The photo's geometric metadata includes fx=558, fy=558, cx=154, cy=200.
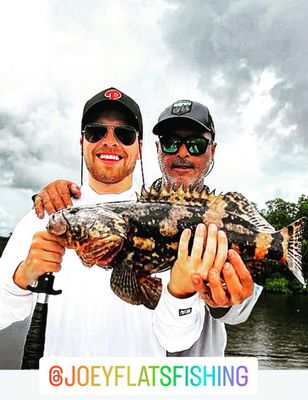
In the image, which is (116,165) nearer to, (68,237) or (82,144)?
(82,144)

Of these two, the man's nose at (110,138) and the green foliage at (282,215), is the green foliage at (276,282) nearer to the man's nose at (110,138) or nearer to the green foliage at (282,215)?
the green foliage at (282,215)

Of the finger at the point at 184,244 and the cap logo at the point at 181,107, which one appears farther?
the cap logo at the point at 181,107

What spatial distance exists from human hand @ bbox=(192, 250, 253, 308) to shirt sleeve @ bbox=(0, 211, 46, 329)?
1.15 m

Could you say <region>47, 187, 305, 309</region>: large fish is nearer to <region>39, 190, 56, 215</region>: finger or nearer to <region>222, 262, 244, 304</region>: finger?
<region>222, 262, 244, 304</region>: finger

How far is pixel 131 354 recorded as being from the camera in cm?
394

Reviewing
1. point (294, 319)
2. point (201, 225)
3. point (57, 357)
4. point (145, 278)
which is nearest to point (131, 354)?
point (57, 357)

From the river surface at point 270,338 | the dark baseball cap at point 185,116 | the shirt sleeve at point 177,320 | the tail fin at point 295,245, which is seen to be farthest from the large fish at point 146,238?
the river surface at point 270,338

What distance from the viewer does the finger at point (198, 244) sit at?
2938 millimetres

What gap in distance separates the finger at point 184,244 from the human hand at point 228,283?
0.43ft

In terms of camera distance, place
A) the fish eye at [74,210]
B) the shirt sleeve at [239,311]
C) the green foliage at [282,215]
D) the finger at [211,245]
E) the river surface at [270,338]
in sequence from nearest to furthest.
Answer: the finger at [211,245], the fish eye at [74,210], the shirt sleeve at [239,311], the green foliage at [282,215], the river surface at [270,338]

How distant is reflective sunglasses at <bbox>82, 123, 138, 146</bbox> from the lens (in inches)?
152

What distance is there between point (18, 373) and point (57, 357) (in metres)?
0.85

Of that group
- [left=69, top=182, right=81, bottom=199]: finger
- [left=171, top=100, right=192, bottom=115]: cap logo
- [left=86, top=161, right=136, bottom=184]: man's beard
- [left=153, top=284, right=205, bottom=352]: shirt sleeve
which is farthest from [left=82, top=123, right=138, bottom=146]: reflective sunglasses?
→ [left=153, top=284, right=205, bottom=352]: shirt sleeve

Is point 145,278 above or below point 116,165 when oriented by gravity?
below
